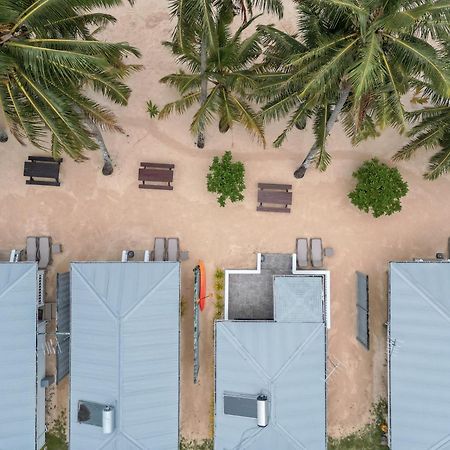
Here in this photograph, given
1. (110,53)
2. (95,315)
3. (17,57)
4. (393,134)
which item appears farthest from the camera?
(393,134)

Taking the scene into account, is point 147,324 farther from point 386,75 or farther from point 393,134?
point 393,134

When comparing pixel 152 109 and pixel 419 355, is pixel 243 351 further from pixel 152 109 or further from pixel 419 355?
pixel 152 109

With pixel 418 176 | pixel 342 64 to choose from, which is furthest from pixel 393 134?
pixel 342 64

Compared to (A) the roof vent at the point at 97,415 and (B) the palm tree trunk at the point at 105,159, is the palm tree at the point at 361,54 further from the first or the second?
(A) the roof vent at the point at 97,415

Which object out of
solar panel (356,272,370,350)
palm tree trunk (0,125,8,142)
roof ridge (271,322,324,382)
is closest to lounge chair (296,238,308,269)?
solar panel (356,272,370,350)

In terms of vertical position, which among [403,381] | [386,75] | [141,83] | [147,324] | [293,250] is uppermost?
[141,83]

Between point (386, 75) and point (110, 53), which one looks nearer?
point (386, 75)

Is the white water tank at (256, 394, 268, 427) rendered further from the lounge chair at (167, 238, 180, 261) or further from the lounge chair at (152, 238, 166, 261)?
the lounge chair at (152, 238, 166, 261)
